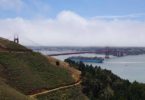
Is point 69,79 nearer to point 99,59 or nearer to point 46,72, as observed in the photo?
point 46,72

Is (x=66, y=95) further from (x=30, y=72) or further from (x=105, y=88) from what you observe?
Answer: (x=105, y=88)

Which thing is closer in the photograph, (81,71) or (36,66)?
(36,66)

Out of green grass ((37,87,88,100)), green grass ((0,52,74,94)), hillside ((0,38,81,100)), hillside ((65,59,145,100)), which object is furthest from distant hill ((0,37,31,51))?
green grass ((37,87,88,100))

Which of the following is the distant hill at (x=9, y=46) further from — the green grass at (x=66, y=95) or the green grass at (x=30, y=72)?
the green grass at (x=66, y=95)

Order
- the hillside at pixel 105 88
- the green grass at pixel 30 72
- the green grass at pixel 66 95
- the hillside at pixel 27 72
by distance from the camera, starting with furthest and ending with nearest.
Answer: the hillside at pixel 105 88 < the green grass at pixel 30 72 < the hillside at pixel 27 72 < the green grass at pixel 66 95

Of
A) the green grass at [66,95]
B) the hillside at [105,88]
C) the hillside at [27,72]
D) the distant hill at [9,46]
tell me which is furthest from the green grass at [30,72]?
the hillside at [105,88]

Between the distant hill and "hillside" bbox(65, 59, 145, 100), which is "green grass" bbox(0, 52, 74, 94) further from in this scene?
"hillside" bbox(65, 59, 145, 100)

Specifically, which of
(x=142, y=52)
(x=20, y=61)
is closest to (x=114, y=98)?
(x=20, y=61)

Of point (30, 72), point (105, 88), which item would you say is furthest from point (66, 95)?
point (105, 88)
